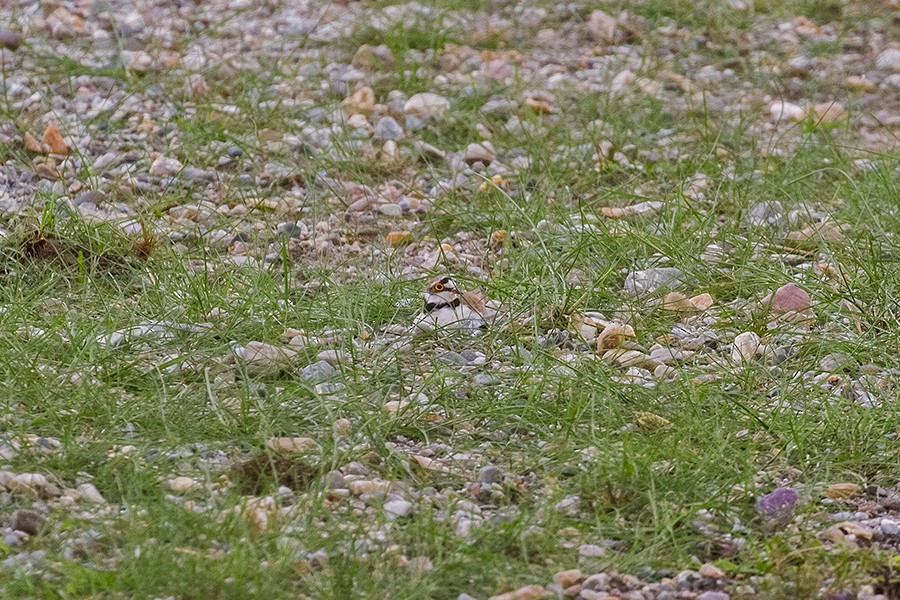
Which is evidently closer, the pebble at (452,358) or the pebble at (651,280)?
the pebble at (452,358)

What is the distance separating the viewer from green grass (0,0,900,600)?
2.34 metres

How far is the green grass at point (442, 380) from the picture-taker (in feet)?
7.69

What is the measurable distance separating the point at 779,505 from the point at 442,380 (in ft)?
2.78

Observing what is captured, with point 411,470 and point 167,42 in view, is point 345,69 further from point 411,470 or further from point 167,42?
point 411,470

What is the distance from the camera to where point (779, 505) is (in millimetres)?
2516

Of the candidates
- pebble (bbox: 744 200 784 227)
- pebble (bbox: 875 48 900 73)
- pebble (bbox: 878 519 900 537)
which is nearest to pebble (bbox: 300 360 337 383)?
pebble (bbox: 878 519 900 537)

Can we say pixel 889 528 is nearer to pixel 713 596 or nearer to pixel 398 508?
pixel 713 596

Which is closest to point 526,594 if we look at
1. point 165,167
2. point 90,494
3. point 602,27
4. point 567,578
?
point 567,578

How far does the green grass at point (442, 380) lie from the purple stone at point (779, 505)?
0.10 ft

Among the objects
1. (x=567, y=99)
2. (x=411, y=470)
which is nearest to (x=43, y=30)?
(x=567, y=99)

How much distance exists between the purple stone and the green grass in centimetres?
3

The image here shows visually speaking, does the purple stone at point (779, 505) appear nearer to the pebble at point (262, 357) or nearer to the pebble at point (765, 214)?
the pebble at point (262, 357)

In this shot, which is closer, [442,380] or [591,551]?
[591,551]

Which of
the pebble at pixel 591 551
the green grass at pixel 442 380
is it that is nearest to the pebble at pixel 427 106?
the green grass at pixel 442 380
